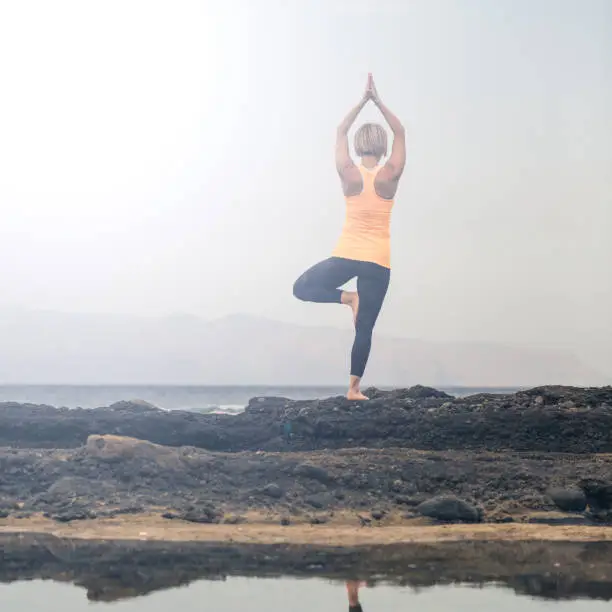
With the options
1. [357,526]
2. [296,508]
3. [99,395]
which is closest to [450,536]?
[357,526]

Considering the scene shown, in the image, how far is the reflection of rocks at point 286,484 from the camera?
10.9m

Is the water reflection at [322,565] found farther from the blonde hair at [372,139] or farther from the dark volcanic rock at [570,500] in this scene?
the blonde hair at [372,139]

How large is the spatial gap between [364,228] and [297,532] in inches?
233

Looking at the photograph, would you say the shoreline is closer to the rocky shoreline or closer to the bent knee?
the rocky shoreline

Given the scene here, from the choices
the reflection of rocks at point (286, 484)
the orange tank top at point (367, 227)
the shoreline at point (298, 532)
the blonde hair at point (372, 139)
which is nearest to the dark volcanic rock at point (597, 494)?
the reflection of rocks at point (286, 484)

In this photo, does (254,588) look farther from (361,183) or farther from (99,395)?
(99,395)

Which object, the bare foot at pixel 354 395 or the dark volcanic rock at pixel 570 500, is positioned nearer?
the dark volcanic rock at pixel 570 500

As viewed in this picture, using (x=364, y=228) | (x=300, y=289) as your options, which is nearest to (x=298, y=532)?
(x=300, y=289)

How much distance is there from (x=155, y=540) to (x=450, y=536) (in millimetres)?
2831

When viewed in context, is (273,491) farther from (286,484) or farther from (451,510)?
(451,510)

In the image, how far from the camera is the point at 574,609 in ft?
21.7

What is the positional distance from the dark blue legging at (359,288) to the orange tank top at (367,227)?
0.43 feet

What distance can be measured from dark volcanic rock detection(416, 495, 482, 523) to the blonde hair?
576cm

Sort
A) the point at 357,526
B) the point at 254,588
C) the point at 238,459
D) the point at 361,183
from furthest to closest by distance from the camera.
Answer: the point at 361,183 < the point at 238,459 < the point at 357,526 < the point at 254,588
